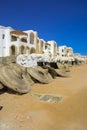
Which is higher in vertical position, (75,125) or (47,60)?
(47,60)

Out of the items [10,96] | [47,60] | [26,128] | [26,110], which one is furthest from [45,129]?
[47,60]

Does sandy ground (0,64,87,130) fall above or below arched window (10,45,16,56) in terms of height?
below

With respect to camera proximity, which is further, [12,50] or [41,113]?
[12,50]

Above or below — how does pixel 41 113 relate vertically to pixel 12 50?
below

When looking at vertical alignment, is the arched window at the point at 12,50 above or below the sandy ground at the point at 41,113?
above

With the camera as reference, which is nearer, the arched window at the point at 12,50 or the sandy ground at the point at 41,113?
the sandy ground at the point at 41,113

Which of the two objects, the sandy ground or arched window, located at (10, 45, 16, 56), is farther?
arched window, located at (10, 45, 16, 56)

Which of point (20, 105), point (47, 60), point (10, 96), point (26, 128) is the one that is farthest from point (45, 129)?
point (47, 60)

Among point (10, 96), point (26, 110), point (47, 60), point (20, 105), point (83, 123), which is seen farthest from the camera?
point (47, 60)

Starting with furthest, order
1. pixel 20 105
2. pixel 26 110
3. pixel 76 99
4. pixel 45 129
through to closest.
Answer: pixel 76 99, pixel 20 105, pixel 26 110, pixel 45 129

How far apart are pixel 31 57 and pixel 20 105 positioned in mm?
8246

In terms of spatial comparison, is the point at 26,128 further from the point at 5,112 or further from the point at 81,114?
the point at 81,114

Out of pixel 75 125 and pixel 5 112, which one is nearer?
pixel 75 125

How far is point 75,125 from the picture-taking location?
13.7 ft
